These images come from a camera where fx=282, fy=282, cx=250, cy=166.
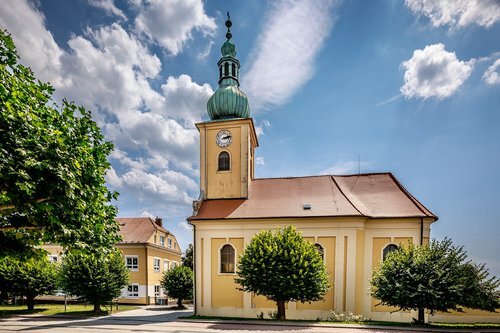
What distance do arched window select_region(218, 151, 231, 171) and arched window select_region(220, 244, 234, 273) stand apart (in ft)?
22.6

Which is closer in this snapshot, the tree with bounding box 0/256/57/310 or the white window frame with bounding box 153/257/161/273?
the tree with bounding box 0/256/57/310

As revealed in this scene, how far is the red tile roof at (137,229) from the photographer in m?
35.5

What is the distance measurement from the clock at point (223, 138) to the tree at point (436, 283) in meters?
15.9

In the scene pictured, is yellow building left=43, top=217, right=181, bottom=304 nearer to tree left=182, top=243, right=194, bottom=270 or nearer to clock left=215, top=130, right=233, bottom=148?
tree left=182, top=243, right=194, bottom=270

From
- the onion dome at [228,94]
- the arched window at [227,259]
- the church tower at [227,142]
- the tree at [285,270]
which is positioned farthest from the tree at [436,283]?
the onion dome at [228,94]

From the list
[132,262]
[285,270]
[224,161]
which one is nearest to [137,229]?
[132,262]

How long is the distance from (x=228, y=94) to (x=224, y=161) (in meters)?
6.22

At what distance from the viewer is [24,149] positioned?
871 centimetres

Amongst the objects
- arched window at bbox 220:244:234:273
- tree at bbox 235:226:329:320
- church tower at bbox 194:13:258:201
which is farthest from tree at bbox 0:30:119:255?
church tower at bbox 194:13:258:201

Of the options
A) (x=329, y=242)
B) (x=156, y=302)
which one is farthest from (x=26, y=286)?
(x=329, y=242)

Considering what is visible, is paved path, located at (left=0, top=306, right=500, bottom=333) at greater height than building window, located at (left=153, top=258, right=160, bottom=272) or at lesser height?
greater

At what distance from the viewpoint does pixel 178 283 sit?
28750mm

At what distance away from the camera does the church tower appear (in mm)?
25078

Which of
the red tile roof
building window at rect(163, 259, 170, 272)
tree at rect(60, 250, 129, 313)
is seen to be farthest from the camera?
building window at rect(163, 259, 170, 272)
